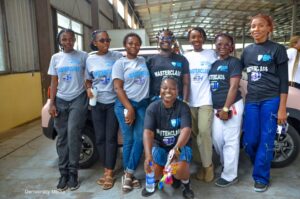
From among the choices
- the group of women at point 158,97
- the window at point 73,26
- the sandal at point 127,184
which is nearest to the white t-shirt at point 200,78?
the group of women at point 158,97

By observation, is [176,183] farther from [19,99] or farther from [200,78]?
[19,99]

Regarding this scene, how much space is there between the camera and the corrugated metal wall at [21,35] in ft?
19.6

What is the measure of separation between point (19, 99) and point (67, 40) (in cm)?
381

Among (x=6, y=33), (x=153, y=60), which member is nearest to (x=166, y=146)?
(x=153, y=60)

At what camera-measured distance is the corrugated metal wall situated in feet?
19.6

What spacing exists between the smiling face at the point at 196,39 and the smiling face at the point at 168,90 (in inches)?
24.1

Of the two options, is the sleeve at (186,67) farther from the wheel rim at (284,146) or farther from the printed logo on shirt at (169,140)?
the wheel rim at (284,146)

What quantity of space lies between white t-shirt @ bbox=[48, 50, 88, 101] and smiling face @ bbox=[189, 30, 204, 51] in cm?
124

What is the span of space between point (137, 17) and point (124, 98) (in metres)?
20.5

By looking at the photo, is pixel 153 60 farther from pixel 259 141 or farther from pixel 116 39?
pixel 116 39

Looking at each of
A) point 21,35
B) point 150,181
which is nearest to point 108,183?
point 150,181

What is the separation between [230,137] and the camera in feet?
9.66

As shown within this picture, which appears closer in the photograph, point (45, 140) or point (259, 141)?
point (259, 141)

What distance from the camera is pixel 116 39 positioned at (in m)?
10.0
